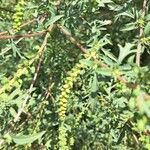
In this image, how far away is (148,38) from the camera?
94.1 inches

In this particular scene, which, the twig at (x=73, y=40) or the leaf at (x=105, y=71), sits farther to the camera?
the twig at (x=73, y=40)

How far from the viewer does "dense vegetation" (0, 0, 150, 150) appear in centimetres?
200

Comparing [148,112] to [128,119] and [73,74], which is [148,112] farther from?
[128,119]

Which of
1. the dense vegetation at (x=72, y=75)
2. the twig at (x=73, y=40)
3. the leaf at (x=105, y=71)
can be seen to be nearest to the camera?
the leaf at (x=105, y=71)

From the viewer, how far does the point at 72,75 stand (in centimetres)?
196

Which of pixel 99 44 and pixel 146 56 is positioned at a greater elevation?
pixel 99 44

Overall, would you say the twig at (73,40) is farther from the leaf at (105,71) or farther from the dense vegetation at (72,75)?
the leaf at (105,71)

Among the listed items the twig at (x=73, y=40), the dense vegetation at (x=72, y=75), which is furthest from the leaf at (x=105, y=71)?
the twig at (x=73, y=40)

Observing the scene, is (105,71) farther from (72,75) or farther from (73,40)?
(73,40)

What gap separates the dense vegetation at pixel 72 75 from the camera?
200 cm

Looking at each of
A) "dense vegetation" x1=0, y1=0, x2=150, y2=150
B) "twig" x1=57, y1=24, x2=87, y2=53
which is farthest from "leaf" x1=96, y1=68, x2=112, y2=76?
"twig" x1=57, y1=24, x2=87, y2=53

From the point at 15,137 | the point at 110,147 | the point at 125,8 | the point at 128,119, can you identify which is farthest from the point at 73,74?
the point at 110,147

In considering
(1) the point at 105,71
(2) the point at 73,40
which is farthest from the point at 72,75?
(2) the point at 73,40

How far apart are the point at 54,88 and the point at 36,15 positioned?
52 centimetres
